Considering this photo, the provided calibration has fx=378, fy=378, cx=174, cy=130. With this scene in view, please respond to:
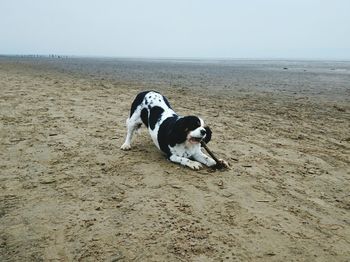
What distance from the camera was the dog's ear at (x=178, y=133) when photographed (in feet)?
19.6

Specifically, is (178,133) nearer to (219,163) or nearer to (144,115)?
(219,163)

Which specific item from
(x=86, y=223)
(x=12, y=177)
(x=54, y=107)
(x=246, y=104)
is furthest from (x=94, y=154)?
(x=246, y=104)

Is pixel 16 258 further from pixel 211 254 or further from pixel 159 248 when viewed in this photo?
pixel 211 254

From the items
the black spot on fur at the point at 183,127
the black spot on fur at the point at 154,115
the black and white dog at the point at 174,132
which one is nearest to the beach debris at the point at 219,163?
the black and white dog at the point at 174,132

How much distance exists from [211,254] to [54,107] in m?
8.28

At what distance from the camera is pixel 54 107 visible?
10766 millimetres

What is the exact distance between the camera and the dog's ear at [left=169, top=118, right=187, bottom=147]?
235 inches

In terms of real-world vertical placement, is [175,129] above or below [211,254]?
above

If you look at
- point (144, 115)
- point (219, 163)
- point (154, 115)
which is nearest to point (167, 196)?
point (219, 163)

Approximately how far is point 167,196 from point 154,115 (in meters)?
2.29

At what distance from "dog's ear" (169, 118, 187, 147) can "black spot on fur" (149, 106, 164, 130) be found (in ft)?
2.40

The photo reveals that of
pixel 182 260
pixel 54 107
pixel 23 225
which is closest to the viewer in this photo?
pixel 182 260

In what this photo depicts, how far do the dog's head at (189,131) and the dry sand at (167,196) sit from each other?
0.49m

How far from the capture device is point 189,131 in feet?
19.5
